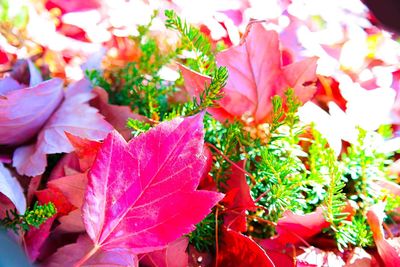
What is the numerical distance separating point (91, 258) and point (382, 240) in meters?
0.18

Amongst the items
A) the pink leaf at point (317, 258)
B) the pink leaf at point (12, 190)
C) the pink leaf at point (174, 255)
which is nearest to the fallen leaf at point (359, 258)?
the pink leaf at point (317, 258)

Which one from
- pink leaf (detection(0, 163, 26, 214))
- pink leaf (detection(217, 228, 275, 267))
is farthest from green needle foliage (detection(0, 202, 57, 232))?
pink leaf (detection(217, 228, 275, 267))

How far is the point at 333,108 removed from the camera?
387 millimetres

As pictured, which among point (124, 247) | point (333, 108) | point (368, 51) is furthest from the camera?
point (368, 51)

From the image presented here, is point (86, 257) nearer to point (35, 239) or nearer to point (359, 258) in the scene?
point (35, 239)

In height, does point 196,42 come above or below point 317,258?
above

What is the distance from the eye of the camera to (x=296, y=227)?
34cm

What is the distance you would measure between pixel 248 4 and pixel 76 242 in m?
0.32

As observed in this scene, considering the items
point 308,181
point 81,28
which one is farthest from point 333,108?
point 81,28

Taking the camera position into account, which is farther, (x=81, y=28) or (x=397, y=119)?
(x=81, y=28)

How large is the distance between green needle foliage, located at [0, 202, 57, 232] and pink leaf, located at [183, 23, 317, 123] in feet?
0.44

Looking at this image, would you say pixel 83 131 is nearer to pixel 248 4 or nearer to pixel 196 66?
pixel 196 66

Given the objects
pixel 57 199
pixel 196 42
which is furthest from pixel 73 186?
pixel 196 42

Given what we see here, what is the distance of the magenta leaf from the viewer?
281mm
